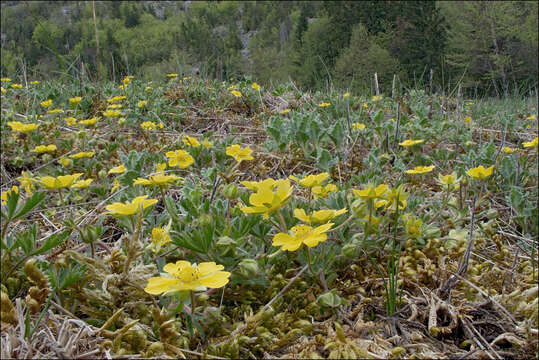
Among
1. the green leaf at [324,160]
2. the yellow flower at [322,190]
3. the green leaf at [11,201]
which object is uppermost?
the green leaf at [11,201]

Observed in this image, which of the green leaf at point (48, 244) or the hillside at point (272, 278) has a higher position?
the green leaf at point (48, 244)

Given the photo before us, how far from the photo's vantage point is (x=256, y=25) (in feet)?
370

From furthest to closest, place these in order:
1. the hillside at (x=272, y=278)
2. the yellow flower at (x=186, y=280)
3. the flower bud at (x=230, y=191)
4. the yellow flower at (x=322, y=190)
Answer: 1. the yellow flower at (x=322, y=190)
2. the flower bud at (x=230, y=191)
3. the hillside at (x=272, y=278)
4. the yellow flower at (x=186, y=280)

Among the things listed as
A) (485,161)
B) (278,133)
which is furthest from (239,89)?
(485,161)

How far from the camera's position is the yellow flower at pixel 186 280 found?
37.7 inches

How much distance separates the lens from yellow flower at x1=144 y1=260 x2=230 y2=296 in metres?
0.96

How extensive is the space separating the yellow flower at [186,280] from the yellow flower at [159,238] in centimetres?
23

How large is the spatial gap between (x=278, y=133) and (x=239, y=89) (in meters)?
2.16

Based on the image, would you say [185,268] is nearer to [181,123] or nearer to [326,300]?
[326,300]

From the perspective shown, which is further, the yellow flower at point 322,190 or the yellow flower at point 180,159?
the yellow flower at point 180,159

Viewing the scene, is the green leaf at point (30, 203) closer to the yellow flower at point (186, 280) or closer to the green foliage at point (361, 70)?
the yellow flower at point (186, 280)

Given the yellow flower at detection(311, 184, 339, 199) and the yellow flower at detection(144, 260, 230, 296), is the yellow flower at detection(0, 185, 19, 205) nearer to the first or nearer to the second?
the yellow flower at detection(144, 260, 230, 296)

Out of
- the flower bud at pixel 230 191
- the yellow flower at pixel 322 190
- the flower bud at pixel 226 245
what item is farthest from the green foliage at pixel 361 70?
the flower bud at pixel 226 245

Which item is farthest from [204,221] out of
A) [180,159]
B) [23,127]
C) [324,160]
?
[23,127]
